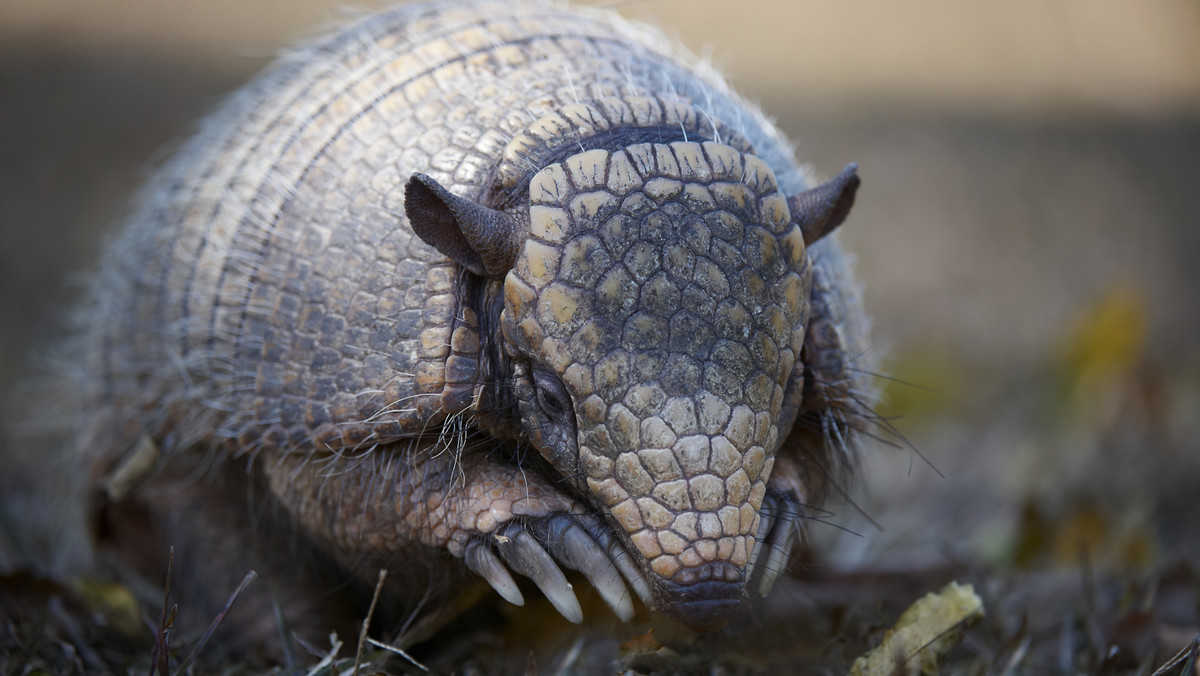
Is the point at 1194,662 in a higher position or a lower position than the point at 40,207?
lower

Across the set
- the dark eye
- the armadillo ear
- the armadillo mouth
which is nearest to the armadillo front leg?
the armadillo mouth

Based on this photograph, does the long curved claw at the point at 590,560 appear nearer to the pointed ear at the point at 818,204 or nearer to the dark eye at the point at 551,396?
the dark eye at the point at 551,396

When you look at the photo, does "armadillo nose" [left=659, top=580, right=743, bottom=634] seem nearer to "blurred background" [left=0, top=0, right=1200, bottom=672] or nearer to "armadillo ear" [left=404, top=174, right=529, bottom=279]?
"armadillo ear" [left=404, top=174, right=529, bottom=279]

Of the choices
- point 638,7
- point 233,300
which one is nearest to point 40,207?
point 638,7

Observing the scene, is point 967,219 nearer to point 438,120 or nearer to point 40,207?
point 438,120

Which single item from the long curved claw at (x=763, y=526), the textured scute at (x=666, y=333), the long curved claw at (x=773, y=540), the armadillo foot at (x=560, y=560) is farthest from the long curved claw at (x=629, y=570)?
the long curved claw at (x=773, y=540)

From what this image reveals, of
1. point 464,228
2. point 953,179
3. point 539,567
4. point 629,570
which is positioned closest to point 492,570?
point 539,567
